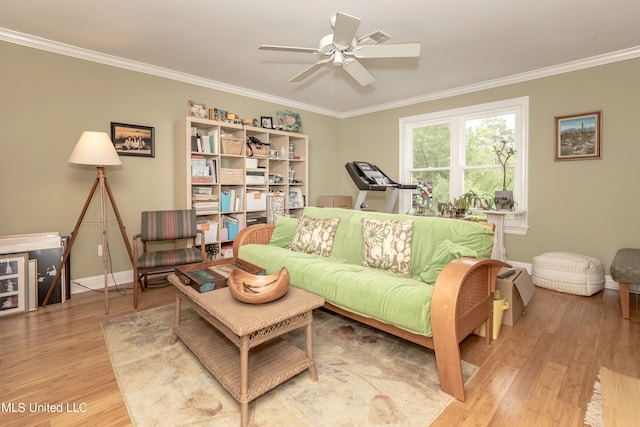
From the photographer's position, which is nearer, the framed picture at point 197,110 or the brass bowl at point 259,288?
the brass bowl at point 259,288

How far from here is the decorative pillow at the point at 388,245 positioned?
2404 mm

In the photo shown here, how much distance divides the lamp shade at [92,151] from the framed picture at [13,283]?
950mm

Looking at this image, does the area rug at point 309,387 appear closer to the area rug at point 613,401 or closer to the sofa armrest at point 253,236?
the area rug at point 613,401

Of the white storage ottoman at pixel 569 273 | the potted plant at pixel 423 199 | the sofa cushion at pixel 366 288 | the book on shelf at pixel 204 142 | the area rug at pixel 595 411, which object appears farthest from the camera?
the potted plant at pixel 423 199

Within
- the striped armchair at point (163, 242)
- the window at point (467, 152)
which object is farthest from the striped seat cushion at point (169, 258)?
the window at point (467, 152)

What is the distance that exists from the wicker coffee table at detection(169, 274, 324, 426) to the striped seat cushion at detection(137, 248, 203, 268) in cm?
104

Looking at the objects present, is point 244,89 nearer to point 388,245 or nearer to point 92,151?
point 92,151

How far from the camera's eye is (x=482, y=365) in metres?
1.95

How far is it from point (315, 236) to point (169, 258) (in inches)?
55.6

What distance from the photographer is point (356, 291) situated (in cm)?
209

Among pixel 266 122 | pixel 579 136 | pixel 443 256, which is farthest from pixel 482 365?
pixel 266 122

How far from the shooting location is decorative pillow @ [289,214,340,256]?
2.97 meters

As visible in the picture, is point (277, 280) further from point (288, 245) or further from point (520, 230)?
point (520, 230)

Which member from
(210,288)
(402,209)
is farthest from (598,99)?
(210,288)
